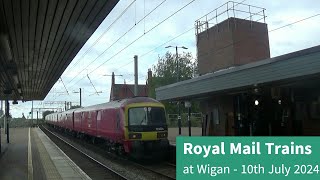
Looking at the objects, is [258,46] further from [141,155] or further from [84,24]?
[84,24]

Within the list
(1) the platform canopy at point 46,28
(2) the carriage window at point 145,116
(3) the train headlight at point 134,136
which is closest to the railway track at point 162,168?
(3) the train headlight at point 134,136

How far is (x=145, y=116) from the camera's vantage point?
715 inches

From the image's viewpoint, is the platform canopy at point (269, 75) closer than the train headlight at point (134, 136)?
Yes

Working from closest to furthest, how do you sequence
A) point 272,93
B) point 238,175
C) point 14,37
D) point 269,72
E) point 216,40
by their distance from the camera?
point 238,175, point 14,37, point 269,72, point 272,93, point 216,40

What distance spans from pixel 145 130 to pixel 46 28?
686 cm

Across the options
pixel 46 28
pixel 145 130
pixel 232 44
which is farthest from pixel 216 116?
pixel 232 44

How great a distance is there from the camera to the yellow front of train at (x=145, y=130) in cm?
1766

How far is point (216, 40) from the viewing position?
42.3 meters

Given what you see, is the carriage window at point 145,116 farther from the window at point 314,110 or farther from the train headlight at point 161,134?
the window at point 314,110


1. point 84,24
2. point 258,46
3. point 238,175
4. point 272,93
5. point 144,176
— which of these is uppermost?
point 258,46

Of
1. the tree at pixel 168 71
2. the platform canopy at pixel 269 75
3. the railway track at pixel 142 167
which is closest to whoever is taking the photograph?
the platform canopy at pixel 269 75

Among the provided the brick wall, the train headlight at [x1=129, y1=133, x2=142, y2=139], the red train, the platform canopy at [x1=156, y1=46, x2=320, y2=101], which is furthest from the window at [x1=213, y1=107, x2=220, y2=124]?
the brick wall

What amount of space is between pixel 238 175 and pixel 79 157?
1741 centimetres

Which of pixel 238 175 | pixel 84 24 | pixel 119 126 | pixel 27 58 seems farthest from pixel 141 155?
pixel 238 175
